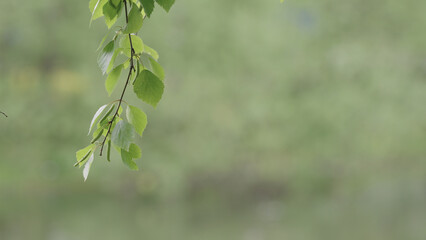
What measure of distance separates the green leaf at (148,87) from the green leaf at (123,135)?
0.03m

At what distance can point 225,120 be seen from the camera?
451 cm

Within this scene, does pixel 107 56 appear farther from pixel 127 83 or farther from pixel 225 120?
pixel 225 120

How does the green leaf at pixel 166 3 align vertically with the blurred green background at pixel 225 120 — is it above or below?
below

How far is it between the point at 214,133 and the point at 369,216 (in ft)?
4.86

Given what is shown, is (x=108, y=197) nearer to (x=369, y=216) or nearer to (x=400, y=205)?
(x=369, y=216)

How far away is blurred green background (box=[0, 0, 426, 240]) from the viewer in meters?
4.16

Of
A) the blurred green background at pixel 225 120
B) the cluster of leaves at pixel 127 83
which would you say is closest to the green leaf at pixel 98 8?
the cluster of leaves at pixel 127 83

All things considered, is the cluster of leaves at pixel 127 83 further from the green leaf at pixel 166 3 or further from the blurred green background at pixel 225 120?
the blurred green background at pixel 225 120

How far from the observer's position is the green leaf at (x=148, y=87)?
0.47 m

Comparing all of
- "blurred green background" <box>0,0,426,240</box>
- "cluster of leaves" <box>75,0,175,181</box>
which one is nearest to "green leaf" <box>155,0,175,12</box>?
"cluster of leaves" <box>75,0,175,181</box>

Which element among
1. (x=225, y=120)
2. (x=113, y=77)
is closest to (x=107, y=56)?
(x=113, y=77)

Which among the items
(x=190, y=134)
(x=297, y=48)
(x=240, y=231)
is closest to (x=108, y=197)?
(x=190, y=134)

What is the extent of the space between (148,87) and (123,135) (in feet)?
0.15

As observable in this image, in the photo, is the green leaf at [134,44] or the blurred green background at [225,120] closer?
the green leaf at [134,44]
